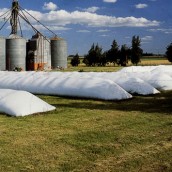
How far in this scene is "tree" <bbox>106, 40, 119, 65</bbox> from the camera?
103875 mm

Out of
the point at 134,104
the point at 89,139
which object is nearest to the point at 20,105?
the point at 89,139

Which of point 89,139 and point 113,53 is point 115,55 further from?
point 89,139

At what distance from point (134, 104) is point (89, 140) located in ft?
28.9

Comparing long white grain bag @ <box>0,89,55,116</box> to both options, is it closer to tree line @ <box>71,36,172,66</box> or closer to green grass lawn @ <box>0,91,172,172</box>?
green grass lawn @ <box>0,91,172,172</box>

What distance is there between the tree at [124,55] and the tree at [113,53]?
169 centimetres

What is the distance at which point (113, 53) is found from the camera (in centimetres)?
10425

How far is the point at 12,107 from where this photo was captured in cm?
1631

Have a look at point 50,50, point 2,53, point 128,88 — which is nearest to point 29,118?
point 128,88

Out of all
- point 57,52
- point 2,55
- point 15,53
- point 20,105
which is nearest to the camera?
point 20,105

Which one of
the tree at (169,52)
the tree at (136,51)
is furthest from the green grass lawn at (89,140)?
the tree at (136,51)

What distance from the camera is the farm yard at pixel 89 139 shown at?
905cm

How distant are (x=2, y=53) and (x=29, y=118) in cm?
4735

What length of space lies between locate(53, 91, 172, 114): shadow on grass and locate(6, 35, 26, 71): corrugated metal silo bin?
41400 mm

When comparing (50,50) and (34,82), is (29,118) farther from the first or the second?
(50,50)
